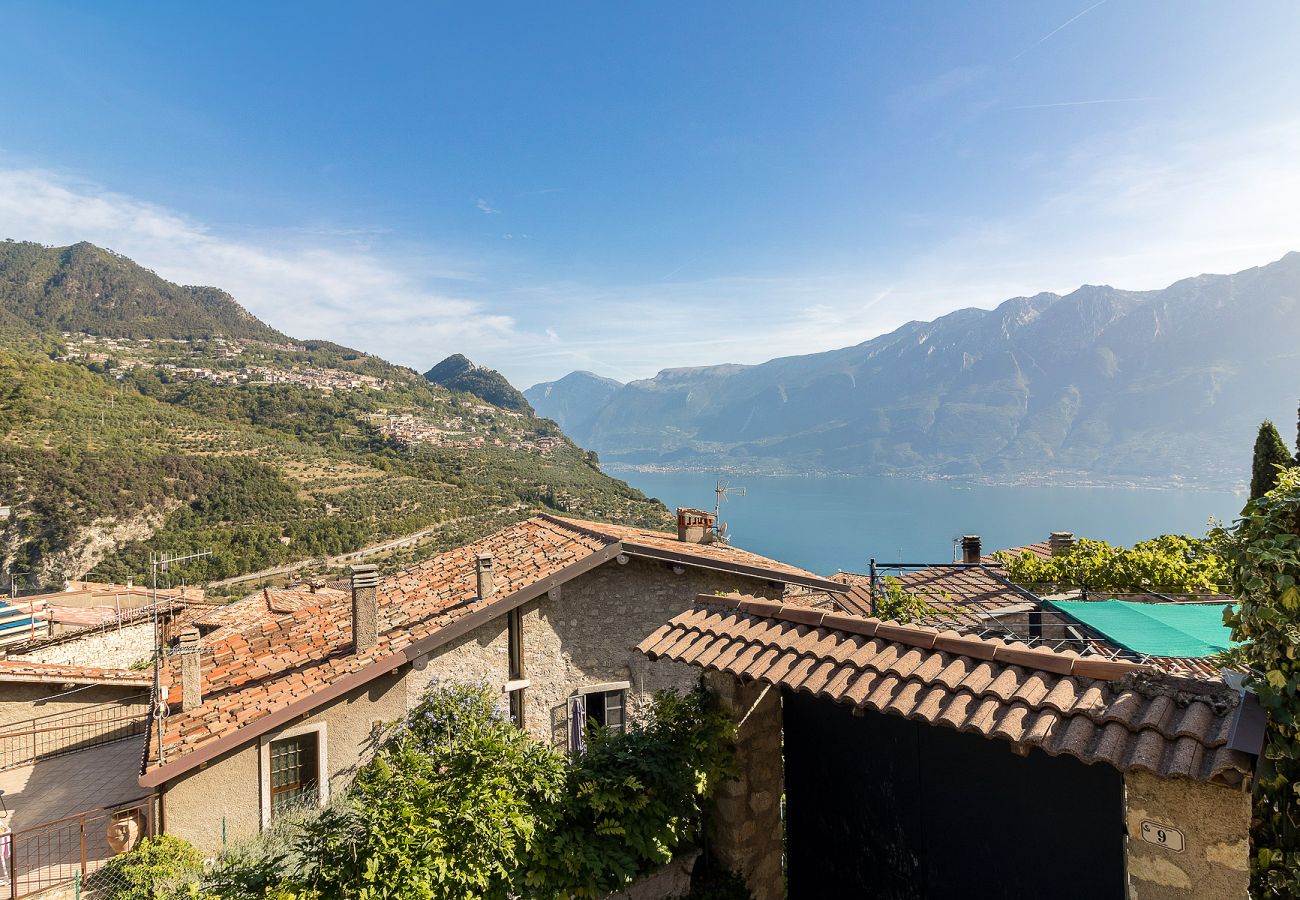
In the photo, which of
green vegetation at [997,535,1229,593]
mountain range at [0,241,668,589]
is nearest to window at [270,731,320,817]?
green vegetation at [997,535,1229,593]

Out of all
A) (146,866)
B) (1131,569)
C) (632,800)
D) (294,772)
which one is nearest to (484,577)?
(294,772)

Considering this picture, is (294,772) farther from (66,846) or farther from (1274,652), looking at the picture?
(1274,652)

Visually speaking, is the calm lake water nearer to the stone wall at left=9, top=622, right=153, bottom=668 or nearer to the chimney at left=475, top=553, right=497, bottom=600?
the stone wall at left=9, top=622, right=153, bottom=668

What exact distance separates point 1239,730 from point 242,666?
44.9ft

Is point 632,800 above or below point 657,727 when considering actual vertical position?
below

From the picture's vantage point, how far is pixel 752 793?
527cm

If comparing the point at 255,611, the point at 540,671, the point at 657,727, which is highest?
the point at 657,727

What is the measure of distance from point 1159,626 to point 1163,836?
4076 millimetres

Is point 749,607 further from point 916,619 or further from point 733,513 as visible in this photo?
point 733,513

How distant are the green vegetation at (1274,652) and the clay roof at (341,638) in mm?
8847

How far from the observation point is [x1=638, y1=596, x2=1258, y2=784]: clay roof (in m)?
2.62

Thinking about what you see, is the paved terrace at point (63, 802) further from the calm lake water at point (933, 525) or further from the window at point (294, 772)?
the calm lake water at point (933, 525)

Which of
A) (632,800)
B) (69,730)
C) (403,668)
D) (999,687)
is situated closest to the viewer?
(999,687)

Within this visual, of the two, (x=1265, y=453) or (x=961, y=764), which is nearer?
(x=961, y=764)
